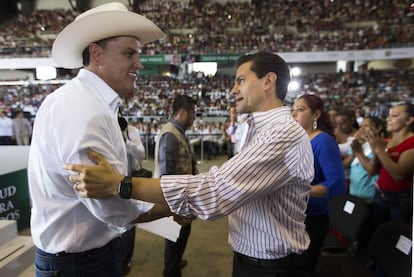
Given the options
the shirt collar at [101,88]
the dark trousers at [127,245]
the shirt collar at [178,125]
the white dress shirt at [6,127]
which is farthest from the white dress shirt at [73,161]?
the white dress shirt at [6,127]

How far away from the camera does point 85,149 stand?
3.01 feet

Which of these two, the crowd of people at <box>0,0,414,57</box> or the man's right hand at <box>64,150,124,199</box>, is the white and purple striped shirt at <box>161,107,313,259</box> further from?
the crowd of people at <box>0,0,414,57</box>

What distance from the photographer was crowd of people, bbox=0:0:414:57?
9.38m

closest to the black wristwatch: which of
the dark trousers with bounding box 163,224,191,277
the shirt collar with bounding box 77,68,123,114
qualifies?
the shirt collar with bounding box 77,68,123,114

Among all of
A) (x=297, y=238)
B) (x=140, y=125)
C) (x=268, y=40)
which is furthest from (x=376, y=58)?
(x=297, y=238)

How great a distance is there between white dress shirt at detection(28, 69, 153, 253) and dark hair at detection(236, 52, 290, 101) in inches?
21.7

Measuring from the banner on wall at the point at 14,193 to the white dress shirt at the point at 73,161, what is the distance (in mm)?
2413

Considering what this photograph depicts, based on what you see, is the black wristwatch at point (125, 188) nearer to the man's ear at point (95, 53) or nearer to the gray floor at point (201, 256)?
the man's ear at point (95, 53)

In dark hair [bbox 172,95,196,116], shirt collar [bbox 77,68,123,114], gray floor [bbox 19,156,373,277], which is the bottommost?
gray floor [bbox 19,156,373,277]

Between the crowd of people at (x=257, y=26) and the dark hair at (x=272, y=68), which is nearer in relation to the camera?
the dark hair at (x=272, y=68)

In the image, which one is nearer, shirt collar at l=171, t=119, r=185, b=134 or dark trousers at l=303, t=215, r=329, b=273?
dark trousers at l=303, t=215, r=329, b=273

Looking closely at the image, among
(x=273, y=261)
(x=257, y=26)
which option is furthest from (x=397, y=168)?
(x=257, y=26)

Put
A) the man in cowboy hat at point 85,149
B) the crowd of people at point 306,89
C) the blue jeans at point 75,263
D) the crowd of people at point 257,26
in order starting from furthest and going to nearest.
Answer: the crowd of people at point 257,26
the crowd of people at point 306,89
the blue jeans at point 75,263
the man in cowboy hat at point 85,149

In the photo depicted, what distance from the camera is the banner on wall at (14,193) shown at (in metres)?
3.08
